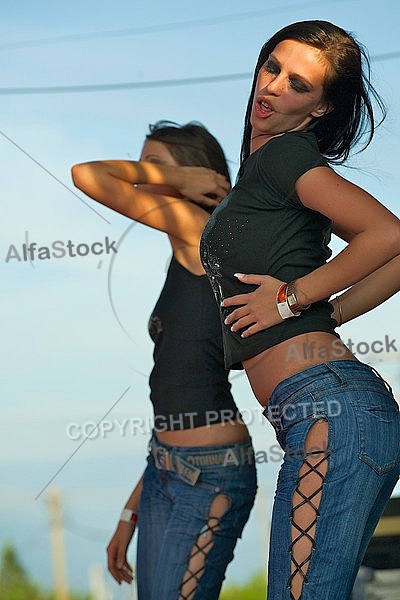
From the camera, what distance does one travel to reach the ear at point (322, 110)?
1.36 meters

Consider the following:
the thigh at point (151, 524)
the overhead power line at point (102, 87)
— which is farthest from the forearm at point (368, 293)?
the overhead power line at point (102, 87)

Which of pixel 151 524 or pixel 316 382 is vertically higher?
pixel 316 382

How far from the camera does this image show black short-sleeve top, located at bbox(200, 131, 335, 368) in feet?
4.00

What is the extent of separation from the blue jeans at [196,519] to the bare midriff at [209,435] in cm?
1

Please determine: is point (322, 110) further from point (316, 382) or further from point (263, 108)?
point (316, 382)

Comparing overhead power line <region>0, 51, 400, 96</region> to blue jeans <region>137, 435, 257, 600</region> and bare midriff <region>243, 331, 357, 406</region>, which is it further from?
bare midriff <region>243, 331, 357, 406</region>

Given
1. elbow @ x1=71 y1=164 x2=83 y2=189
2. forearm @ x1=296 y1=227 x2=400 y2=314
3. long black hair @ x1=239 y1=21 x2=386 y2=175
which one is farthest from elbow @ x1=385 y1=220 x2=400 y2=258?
elbow @ x1=71 y1=164 x2=83 y2=189

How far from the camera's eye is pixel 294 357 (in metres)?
1.20

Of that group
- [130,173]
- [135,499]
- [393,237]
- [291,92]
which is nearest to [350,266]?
[393,237]

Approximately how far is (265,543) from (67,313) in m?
0.65

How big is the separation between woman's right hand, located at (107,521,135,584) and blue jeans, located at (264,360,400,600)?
0.80m

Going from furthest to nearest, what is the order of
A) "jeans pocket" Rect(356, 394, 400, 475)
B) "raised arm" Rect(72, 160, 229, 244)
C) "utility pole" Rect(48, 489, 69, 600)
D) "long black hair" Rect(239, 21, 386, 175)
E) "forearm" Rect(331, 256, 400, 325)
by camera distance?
"utility pole" Rect(48, 489, 69, 600) < "raised arm" Rect(72, 160, 229, 244) < "forearm" Rect(331, 256, 400, 325) < "long black hair" Rect(239, 21, 386, 175) < "jeans pocket" Rect(356, 394, 400, 475)

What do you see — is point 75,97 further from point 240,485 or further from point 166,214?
point 240,485

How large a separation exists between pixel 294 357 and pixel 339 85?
404 mm
